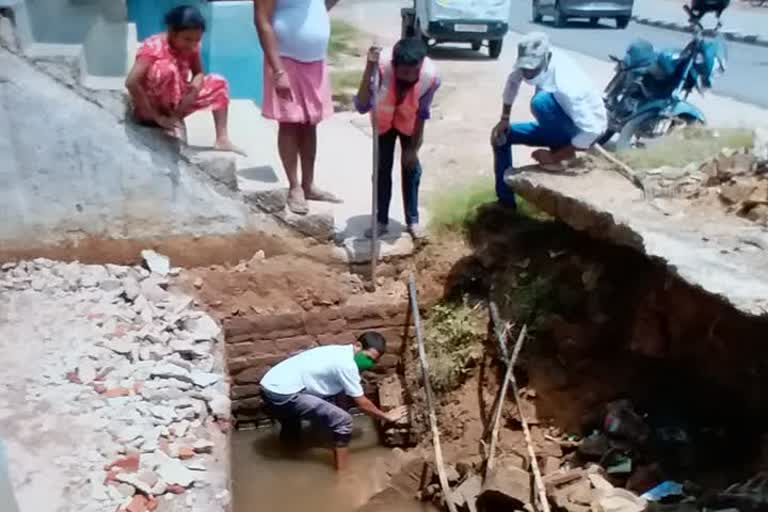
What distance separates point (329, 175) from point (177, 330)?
230 cm

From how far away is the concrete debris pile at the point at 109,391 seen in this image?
4125 millimetres

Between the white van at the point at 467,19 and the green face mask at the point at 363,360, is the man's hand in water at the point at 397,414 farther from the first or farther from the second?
the white van at the point at 467,19

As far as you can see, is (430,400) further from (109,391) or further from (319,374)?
(109,391)

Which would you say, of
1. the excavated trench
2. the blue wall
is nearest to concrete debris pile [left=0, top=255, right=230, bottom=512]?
the excavated trench

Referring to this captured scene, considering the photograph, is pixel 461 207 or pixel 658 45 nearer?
pixel 461 207

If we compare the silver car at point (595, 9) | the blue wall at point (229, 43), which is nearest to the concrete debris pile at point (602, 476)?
the blue wall at point (229, 43)

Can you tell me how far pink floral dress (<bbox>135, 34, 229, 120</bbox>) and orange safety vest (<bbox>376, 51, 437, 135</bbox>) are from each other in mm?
1289

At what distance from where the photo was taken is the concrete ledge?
4.30m

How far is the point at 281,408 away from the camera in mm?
5855

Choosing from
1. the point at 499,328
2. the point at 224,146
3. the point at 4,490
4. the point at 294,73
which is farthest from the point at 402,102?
the point at 4,490

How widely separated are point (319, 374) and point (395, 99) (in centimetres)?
190

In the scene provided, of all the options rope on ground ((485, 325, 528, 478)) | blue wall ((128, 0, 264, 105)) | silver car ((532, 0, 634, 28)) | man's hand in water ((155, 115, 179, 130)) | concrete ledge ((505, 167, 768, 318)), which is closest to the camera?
concrete ledge ((505, 167, 768, 318))

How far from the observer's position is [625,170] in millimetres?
5922

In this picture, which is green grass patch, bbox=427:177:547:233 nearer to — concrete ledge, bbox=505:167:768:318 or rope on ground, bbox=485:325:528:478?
concrete ledge, bbox=505:167:768:318
